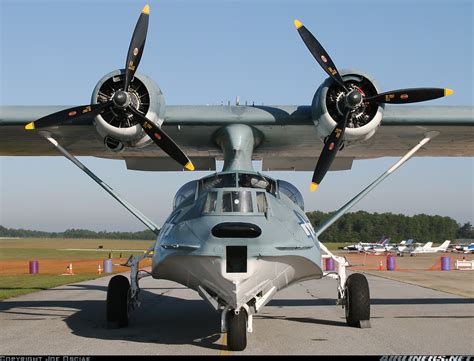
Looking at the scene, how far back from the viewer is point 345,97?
35.7 feet

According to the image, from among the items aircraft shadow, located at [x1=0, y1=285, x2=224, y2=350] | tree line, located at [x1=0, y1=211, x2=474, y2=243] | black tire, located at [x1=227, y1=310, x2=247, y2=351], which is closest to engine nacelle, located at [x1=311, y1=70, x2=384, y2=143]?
aircraft shadow, located at [x1=0, y1=285, x2=224, y2=350]

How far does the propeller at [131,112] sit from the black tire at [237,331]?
3.28 meters

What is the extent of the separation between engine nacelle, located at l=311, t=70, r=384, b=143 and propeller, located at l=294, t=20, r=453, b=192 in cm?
22

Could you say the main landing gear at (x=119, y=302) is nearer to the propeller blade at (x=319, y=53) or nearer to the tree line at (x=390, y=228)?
the propeller blade at (x=319, y=53)

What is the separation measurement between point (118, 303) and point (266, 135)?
4.54 m

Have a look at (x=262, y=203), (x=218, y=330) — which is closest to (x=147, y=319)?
(x=218, y=330)

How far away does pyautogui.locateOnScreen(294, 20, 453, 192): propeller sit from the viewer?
10844 millimetres

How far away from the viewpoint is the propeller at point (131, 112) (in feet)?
34.7

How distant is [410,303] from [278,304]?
3195 millimetres

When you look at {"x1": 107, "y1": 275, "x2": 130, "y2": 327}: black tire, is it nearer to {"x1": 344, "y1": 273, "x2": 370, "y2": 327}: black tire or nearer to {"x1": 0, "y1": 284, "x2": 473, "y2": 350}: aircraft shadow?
{"x1": 0, "y1": 284, "x2": 473, "y2": 350}: aircraft shadow

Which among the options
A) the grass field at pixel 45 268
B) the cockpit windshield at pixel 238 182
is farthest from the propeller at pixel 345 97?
the grass field at pixel 45 268

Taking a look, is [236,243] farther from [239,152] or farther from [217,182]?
[239,152]

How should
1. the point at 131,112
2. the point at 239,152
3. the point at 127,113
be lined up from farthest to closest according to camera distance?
the point at 239,152 < the point at 127,113 < the point at 131,112

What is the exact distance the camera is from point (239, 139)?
11969 millimetres
